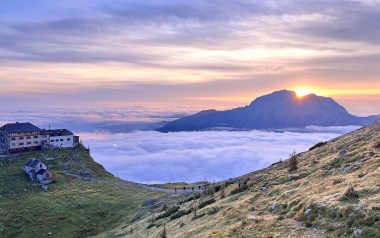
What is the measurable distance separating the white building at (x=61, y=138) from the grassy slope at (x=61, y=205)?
101 feet

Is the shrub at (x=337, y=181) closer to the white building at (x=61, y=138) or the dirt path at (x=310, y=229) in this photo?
the dirt path at (x=310, y=229)

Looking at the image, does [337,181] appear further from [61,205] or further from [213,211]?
[61,205]

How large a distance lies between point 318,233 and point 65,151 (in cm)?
14126

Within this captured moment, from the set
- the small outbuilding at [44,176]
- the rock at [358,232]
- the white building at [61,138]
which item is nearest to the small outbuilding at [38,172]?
the small outbuilding at [44,176]

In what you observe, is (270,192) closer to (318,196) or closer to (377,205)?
(318,196)

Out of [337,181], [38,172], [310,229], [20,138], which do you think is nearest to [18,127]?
[20,138]

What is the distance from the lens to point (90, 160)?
5758 inches

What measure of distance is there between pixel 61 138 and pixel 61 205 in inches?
2877

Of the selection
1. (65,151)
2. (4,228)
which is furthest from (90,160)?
(4,228)

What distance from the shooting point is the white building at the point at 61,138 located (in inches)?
6260

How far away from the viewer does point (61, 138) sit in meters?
160

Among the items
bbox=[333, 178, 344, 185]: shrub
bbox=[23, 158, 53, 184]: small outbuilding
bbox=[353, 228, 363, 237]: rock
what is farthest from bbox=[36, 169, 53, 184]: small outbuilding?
bbox=[353, 228, 363, 237]: rock

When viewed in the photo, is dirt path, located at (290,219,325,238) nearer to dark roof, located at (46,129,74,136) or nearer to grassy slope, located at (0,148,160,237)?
grassy slope, located at (0,148,160,237)

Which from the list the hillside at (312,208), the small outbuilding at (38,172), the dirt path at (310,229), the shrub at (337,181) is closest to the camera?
the dirt path at (310,229)
